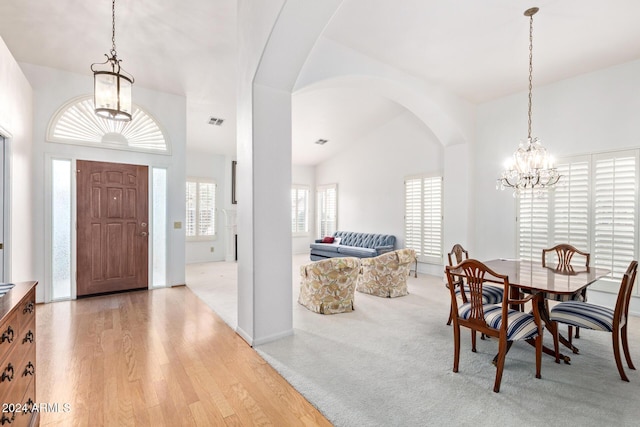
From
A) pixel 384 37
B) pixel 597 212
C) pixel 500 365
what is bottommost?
pixel 500 365

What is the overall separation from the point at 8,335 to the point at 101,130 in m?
4.29

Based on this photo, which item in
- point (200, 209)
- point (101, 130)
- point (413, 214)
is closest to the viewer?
point (101, 130)

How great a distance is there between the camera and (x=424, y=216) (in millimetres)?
6617

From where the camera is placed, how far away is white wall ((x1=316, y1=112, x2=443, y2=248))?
264 inches

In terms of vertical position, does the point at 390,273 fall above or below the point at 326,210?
below

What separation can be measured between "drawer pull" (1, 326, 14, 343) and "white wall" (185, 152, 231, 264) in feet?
21.9

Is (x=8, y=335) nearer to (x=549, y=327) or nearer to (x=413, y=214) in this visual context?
(x=549, y=327)

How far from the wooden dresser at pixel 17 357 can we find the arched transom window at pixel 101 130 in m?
3.60

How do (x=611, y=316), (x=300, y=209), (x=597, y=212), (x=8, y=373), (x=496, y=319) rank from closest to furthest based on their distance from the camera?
(x=8, y=373), (x=496, y=319), (x=611, y=316), (x=597, y=212), (x=300, y=209)

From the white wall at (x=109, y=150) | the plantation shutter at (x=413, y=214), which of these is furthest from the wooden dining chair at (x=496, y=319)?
the white wall at (x=109, y=150)

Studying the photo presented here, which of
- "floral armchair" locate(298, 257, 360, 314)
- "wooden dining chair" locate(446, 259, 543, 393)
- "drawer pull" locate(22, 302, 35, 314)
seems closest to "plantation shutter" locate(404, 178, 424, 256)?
"floral armchair" locate(298, 257, 360, 314)

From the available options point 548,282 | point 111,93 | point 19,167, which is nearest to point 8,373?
point 111,93

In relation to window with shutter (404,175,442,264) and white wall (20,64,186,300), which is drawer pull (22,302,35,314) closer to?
white wall (20,64,186,300)

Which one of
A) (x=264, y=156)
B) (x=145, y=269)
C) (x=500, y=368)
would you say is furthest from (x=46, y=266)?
(x=500, y=368)
